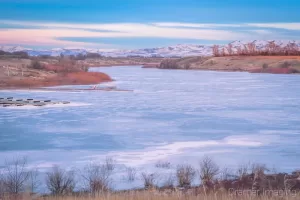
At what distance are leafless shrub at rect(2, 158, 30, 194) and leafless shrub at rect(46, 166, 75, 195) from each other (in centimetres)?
41

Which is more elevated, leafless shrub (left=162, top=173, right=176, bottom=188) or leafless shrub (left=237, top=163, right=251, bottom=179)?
leafless shrub (left=237, top=163, right=251, bottom=179)

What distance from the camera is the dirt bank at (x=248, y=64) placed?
2452 inches

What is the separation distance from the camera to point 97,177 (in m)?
8.81

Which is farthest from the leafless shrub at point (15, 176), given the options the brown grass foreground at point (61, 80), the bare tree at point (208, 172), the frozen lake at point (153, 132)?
the brown grass foreground at point (61, 80)

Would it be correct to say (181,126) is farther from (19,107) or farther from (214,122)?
(19,107)

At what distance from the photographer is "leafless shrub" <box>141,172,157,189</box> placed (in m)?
8.90

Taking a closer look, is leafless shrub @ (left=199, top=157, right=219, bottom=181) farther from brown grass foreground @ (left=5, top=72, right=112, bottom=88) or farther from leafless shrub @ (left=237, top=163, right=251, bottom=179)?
brown grass foreground @ (left=5, top=72, right=112, bottom=88)

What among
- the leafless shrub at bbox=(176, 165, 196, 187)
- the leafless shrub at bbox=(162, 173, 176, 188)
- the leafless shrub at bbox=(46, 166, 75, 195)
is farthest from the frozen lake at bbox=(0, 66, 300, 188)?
the leafless shrub at bbox=(46, 166, 75, 195)

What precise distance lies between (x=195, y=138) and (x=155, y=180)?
433cm

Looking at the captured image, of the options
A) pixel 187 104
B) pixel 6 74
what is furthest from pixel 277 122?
pixel 6 74

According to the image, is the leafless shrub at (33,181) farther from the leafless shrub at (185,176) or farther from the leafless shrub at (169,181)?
the leafless shrub at (185,176)

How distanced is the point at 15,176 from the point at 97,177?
142cm

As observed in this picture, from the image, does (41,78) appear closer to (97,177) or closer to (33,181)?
(33,181)

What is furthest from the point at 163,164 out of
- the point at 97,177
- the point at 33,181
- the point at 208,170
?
the point at 33,181
